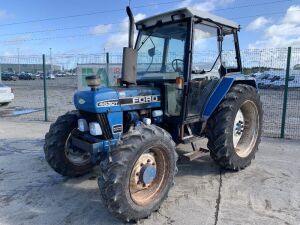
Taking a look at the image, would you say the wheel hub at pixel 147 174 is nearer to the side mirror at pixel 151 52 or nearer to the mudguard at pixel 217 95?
the mudguard at pixel 217 95

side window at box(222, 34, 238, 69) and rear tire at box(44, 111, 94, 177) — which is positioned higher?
side window at box(222, 34, 238, 69)

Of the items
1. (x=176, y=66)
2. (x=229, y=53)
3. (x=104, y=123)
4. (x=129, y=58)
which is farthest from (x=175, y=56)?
(x=104, y=123)

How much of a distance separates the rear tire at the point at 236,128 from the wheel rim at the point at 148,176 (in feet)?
4.18

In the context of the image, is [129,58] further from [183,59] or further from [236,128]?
[236,128]

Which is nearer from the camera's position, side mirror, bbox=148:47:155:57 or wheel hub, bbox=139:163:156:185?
wheel hub, bbox=139:163:156:185

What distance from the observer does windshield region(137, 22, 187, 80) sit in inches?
191

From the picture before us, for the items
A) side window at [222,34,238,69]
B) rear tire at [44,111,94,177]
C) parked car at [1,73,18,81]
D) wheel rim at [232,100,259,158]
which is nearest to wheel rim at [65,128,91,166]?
rear tire at [44,111,94,177]

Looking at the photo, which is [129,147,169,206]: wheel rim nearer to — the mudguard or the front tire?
the front tire

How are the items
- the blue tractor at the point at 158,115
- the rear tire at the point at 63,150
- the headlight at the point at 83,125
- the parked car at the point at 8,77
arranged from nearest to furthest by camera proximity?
the blue tractor at the point at 158,115
the headlight at the point at 83,125
the rear tire at the point at 63,150
the parked car at the point at 8,77

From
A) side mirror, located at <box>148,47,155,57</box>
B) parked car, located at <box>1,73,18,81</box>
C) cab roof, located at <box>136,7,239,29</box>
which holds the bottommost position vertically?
parked car, located at <box>1,73,18,81</box>

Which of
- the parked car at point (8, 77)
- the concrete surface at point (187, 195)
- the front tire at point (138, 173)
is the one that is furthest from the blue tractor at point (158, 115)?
the parked car at point (8, 77)

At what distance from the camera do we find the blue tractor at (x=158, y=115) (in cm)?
369

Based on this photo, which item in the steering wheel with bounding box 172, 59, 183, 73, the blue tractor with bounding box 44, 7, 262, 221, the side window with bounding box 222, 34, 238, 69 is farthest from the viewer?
the side window with bounding box 222, 34, 238, 69

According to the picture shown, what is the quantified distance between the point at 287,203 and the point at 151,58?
2.91m
